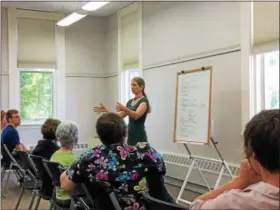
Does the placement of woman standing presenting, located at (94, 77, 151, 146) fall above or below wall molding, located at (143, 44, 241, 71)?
below

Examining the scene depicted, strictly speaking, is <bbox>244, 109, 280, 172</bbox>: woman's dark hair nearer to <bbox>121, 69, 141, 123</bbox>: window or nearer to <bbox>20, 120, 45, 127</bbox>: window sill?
<bbox>121, 69, 141, 123</bbox>: window

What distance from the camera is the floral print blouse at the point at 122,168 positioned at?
1.73 meters

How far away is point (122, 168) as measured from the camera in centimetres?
173

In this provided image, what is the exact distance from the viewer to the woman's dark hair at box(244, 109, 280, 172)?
88cm

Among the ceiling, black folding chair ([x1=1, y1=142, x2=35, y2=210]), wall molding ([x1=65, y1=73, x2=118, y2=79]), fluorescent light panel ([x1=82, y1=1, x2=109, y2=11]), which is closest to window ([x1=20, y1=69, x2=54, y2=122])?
wall molding ([x1=65, y1=73, x2=118, y2=79])

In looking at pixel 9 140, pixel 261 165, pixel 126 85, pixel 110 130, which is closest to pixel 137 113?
pixel 9 140

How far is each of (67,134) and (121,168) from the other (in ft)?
2.51

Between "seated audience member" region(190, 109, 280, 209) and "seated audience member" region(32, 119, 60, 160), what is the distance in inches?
81.9

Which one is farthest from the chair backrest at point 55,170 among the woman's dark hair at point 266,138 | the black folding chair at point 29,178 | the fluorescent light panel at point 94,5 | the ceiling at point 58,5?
the ceiling at point 58,5

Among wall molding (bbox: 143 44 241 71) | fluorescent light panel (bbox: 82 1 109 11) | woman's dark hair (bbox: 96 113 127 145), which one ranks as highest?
fluorescent light panel (bbox: 82 1 109 11)

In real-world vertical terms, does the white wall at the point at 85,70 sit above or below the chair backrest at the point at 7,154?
above

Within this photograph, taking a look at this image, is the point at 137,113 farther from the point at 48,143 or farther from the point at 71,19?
the point at 71,19

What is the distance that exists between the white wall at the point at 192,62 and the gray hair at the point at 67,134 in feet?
6.64

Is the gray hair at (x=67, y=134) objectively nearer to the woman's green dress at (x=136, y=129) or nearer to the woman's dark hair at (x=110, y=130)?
the woman's dark hair at (x=110, y=130)
